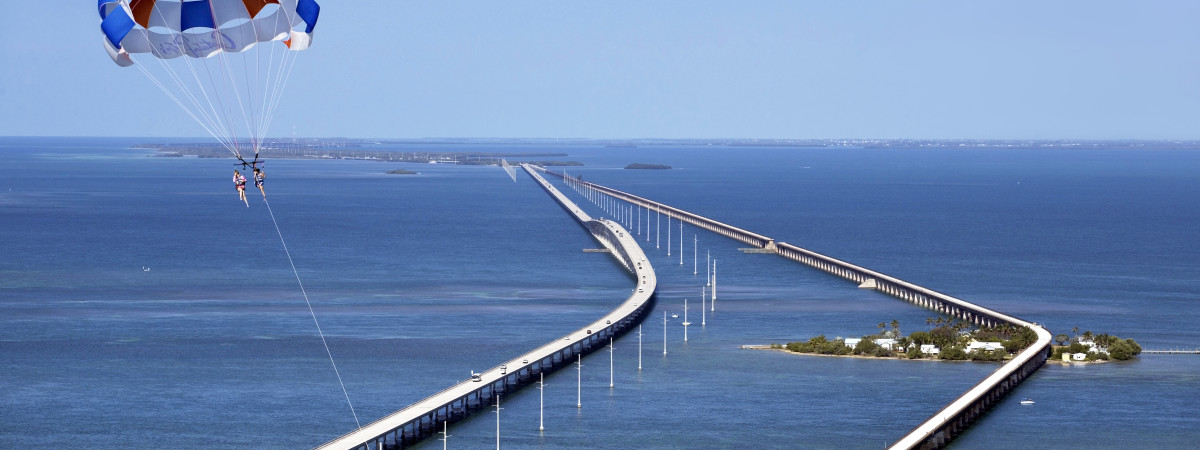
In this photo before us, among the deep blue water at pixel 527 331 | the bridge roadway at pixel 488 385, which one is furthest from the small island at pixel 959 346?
the bridge roadway at pixel 488 385

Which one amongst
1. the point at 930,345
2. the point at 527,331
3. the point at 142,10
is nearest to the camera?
the point at 142,10

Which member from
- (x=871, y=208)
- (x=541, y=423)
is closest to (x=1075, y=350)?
(x=541, y=423)

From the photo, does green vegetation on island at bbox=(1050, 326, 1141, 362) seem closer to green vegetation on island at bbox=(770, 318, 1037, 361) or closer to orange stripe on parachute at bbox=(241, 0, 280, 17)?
green vegetation on island at bbox=(770, 318, 1037, 361)

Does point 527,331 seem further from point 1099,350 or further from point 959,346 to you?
point 1099,350

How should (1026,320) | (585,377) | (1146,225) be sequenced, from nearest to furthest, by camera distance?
(585,377) < (1026,320) < (1146,225)

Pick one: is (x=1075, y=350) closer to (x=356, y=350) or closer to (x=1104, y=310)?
(x=1104, y=310)

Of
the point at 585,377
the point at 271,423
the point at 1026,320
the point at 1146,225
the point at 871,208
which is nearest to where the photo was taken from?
the point at 271,423

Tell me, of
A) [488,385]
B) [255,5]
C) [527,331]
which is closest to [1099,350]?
[527,331]

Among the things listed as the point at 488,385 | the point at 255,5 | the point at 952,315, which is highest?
the point at 255,5
